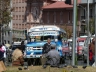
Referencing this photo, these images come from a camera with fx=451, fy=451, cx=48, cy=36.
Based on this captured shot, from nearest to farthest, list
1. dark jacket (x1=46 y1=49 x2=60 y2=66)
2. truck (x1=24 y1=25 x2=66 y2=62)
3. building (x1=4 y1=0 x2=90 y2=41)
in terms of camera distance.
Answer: dark jacket (x1=46 y1=49 x2=60 y2=66)
truck (x1=24 y1=25 x2=66 y2=62)
building (x1=4 y1=0 x2=90 y2=41)

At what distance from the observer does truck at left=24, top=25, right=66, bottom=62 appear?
28609mm

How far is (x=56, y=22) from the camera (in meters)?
102

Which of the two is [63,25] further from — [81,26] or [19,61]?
[19,61]

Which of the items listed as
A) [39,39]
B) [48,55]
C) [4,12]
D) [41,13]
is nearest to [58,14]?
[41,13]

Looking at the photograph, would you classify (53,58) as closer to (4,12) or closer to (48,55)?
(48,55)

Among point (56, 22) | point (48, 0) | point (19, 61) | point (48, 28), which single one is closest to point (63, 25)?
point (56, 22)

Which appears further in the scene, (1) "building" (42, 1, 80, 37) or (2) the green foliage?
(1) "building" (42, 1, 80, 37)

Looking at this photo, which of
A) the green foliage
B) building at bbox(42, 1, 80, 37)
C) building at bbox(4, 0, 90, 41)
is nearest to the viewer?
the green foliage

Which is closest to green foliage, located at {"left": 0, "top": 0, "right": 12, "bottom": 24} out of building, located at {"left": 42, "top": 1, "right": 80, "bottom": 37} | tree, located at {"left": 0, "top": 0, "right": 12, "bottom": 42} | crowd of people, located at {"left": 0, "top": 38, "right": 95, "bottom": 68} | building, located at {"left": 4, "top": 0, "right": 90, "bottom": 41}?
tree, located at {"left": 0, "top": 0, "right": 12, "bottom": 42}

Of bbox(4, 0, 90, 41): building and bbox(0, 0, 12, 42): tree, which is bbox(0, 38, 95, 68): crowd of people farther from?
bbox(4, 0, 90, 41): building

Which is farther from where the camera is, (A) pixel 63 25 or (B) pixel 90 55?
(A) pixel 63 25

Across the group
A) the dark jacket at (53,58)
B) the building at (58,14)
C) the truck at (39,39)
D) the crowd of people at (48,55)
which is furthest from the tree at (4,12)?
the building at (58,14)

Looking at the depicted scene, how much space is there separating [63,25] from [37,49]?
7010 centimetres

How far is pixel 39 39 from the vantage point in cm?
2994
